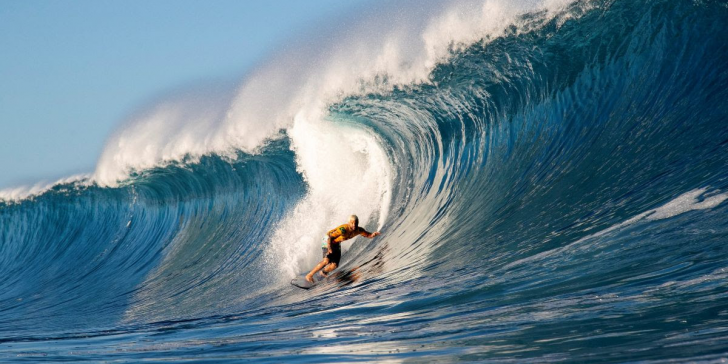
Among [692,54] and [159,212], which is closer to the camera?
[692,54]

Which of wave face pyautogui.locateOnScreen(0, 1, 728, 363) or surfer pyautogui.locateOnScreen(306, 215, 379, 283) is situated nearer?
wave face pyautogui.locateOnScreen(0, 1, 728, 363)

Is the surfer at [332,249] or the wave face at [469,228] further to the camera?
the surfer at [332,249]

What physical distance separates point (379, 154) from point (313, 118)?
4.36ft

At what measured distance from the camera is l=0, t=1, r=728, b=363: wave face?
11.9 ft

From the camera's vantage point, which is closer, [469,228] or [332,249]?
[469,228]

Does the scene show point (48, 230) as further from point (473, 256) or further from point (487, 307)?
point (487, 307)

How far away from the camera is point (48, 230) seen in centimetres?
1734

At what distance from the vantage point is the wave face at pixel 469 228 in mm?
3623

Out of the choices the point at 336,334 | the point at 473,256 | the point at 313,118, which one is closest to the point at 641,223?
the point at 473,256

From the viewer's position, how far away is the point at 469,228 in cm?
713

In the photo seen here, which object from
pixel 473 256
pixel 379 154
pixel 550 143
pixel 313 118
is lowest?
pixel 473 256

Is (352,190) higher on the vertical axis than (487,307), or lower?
higher

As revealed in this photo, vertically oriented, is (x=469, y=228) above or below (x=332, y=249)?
below

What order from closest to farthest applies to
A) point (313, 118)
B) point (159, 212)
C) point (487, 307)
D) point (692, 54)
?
point (487, 307) → point (692, 54) → point (313, 118) → point (159, 212)
